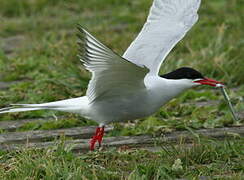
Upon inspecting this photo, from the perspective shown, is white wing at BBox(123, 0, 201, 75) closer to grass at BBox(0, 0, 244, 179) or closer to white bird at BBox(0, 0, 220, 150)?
white bird at BBox(0, 0, 220, 150)

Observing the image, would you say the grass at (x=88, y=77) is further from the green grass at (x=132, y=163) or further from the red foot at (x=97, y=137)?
the red foot at (x=97, y=137)

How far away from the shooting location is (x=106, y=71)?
14.7 feet

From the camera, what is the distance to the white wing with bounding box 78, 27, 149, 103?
166 inches

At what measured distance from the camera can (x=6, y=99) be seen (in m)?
5.99

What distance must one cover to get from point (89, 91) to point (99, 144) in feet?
1.33

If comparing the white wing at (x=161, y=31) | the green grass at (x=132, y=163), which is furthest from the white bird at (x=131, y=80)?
the green grass at (x=132, y=163)

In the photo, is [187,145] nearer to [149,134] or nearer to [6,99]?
[149,134]

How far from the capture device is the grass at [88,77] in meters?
4.29

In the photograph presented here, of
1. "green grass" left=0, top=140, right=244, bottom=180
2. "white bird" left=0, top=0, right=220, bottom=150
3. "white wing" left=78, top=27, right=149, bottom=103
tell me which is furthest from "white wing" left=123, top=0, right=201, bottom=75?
"green grass" left=0, top=140, right=244, bottom=180

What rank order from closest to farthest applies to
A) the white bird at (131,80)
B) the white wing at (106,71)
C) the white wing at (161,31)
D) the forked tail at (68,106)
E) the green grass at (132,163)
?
the green grass at (132,163) → the white wing at (106,71) → the white bird at (131,80) → the forked tail at (68,106) → the white wing at (161,31)

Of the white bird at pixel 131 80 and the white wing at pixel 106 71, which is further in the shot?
the white bird at pixel 131 80

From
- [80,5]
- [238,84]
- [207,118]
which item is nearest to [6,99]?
[207,118]

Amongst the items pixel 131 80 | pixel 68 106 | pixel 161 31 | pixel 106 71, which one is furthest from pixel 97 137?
pixel 161 31

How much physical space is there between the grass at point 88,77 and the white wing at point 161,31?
50 cm
